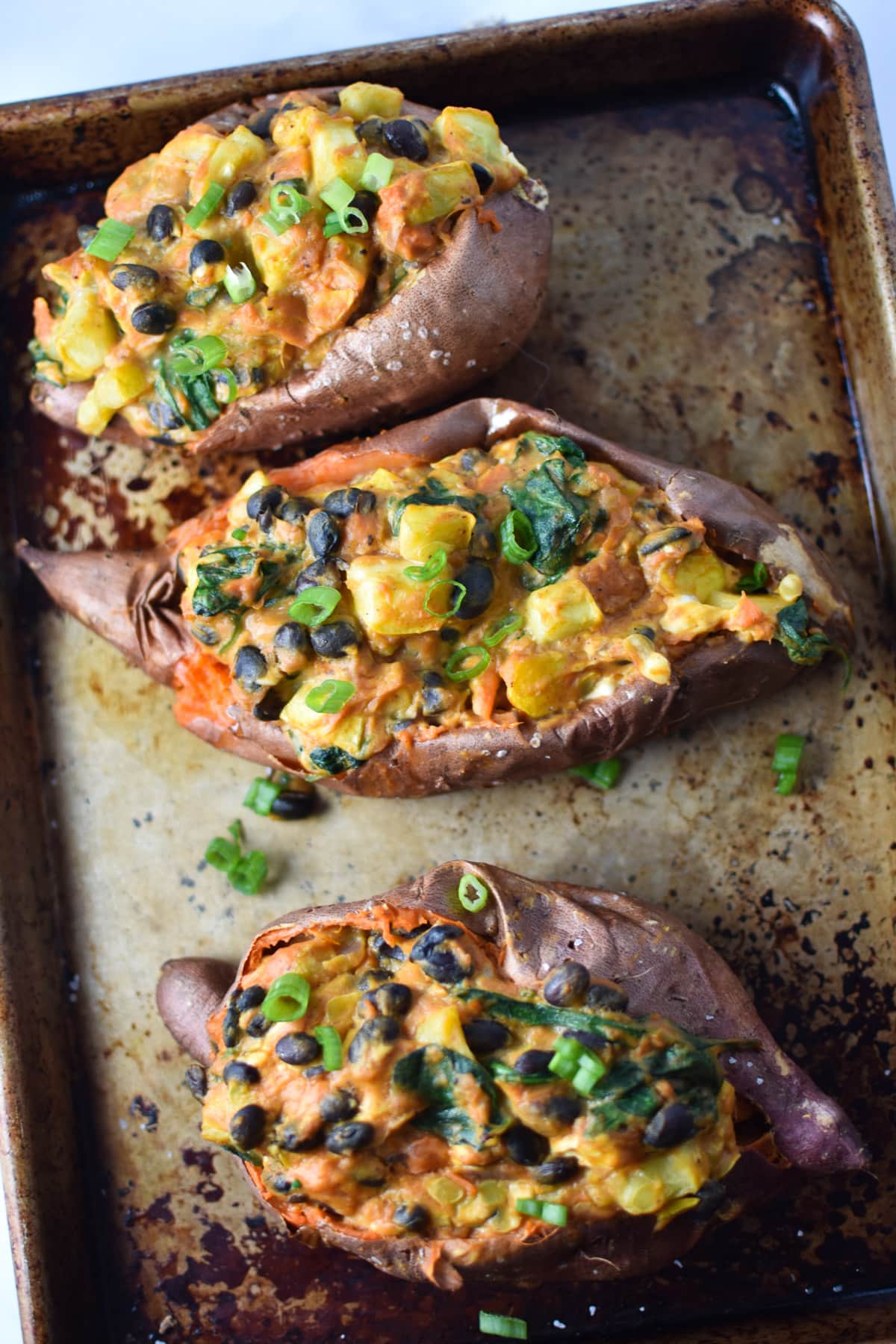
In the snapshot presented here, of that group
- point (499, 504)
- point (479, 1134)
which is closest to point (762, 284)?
point (499, 504)

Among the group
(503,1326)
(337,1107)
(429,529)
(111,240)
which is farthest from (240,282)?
(503,1326)

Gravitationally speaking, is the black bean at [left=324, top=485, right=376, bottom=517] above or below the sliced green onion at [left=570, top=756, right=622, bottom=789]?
above

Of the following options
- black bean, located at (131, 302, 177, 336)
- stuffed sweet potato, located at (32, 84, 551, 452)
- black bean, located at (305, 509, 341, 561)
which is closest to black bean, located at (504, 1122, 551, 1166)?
black bean, located at (305, 509, 341, 561)

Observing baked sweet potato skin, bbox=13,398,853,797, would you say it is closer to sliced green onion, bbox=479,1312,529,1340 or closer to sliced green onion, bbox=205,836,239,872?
sliced green onion, bbox=205,836,239,872

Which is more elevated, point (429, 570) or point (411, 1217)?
point (429, 570)

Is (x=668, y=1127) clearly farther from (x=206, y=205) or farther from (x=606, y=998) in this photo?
(x=206, y=205)

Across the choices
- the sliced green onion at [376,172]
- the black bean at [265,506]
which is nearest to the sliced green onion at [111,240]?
the sliced green onion at [376,172]

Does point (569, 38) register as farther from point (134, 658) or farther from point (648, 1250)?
point (648, 1250)
